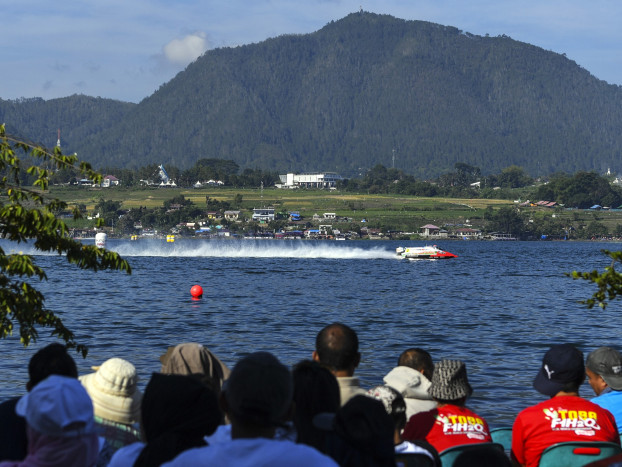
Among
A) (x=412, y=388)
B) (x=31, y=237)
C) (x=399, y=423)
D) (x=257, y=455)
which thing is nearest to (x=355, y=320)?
(x=31, y=237)

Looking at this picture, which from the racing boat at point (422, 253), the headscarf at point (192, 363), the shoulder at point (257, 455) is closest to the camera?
the shoulder at point (257, 455)

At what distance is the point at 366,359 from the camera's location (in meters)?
25.7

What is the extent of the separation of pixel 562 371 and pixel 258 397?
4.14 m

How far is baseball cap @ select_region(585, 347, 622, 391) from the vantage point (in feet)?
29.6

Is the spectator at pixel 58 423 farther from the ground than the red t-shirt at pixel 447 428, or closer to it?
farther from the ground

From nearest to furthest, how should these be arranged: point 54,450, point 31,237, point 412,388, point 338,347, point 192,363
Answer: point 54,450
point 338,347
point 192,363
point 412,388
point 31,237

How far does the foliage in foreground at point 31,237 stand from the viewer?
35.1 feet

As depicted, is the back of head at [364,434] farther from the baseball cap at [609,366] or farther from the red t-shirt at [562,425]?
the baseball cap at [609,366]

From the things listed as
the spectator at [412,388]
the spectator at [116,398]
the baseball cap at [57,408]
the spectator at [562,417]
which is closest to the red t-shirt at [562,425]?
the spectator at [562,417]

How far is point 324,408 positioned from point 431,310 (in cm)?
4223

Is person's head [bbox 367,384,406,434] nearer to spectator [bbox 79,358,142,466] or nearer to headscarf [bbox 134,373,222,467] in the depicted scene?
headscarf [bbox 134,373,222,467]

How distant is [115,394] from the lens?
6922 millimetres

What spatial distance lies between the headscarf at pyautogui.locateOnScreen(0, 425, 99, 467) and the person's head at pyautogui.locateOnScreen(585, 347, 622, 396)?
18.8 feet

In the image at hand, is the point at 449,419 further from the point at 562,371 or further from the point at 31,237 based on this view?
the point at 31,237
